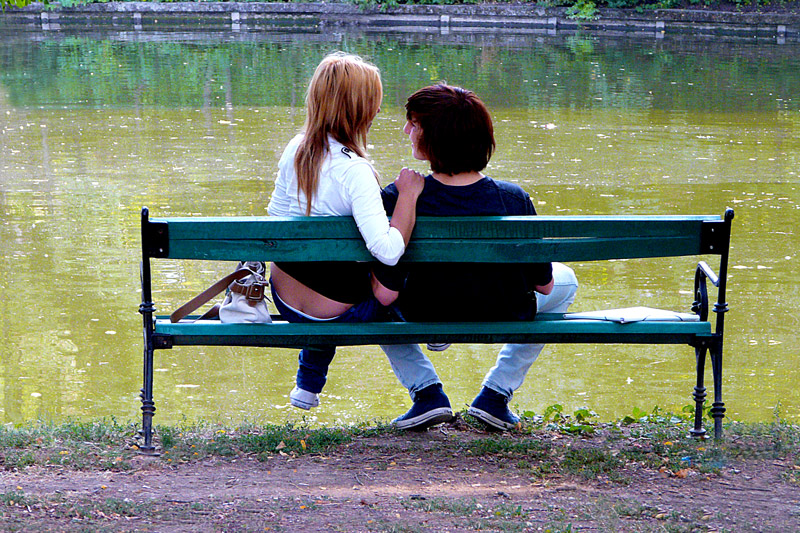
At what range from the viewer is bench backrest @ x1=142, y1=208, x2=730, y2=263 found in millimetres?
3090

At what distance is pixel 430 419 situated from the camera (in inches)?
135

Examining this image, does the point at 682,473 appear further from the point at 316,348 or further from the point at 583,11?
the point at 583,11

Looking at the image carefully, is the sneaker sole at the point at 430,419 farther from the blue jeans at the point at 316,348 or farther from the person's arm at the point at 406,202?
the person's arm at the point at 406,202

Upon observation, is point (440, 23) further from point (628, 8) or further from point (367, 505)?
point (367, 505)

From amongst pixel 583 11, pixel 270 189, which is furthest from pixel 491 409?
pixel 583 11

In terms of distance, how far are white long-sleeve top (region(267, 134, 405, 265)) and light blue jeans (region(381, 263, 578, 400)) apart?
536 mm

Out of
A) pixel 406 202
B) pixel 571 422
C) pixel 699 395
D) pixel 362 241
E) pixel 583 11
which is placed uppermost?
pixel 583 11

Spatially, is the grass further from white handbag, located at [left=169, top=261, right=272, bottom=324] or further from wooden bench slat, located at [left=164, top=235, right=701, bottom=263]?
wooden bench slat, located at [left=164, top=235, right=701, bottom=263]

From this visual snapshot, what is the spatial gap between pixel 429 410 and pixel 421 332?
0.39m

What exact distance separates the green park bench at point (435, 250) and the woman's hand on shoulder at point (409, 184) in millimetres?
102

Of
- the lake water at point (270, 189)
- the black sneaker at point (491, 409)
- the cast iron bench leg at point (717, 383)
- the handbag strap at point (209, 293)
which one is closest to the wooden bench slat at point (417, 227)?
the handbag strap at point (209, 293)

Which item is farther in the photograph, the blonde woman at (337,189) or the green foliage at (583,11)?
the green foliage at (583,11)

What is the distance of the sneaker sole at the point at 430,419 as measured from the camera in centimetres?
342

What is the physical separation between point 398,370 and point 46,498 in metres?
1.29
